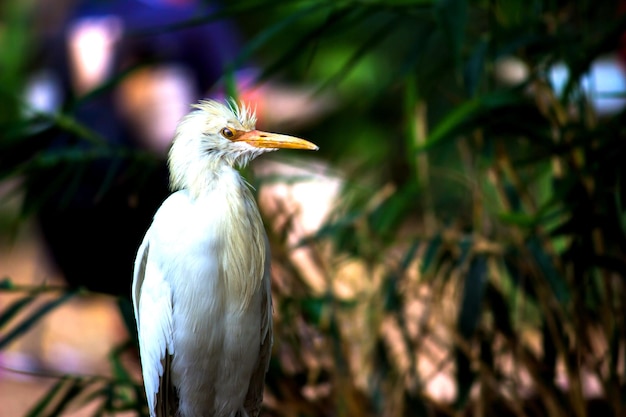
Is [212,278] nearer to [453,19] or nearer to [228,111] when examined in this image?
[228,111]

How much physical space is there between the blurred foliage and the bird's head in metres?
0.37

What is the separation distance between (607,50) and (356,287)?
875 mm

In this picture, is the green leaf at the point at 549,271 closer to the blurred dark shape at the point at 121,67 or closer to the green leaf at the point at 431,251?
the green leaf at the point at 431,251

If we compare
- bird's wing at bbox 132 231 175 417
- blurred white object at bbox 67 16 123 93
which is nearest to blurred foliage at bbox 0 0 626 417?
bird's wing at bbox 132 231 175 417

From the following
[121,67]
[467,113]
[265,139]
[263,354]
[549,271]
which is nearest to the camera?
[265,139]

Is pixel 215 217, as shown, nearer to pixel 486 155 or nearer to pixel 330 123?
pixel 486 155

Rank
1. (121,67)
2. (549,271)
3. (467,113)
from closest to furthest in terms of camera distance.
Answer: (467,113) < (549,271) < (121,67)

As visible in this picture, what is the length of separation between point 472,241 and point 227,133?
2.23 feet

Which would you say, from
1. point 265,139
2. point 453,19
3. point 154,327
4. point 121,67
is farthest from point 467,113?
point 121,67

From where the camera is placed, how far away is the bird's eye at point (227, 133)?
106 cm

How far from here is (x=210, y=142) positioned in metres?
1.06

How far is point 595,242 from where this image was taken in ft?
4.90

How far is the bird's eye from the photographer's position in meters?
1.06

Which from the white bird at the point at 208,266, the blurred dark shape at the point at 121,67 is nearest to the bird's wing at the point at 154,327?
the white bird at the point at 208,266
